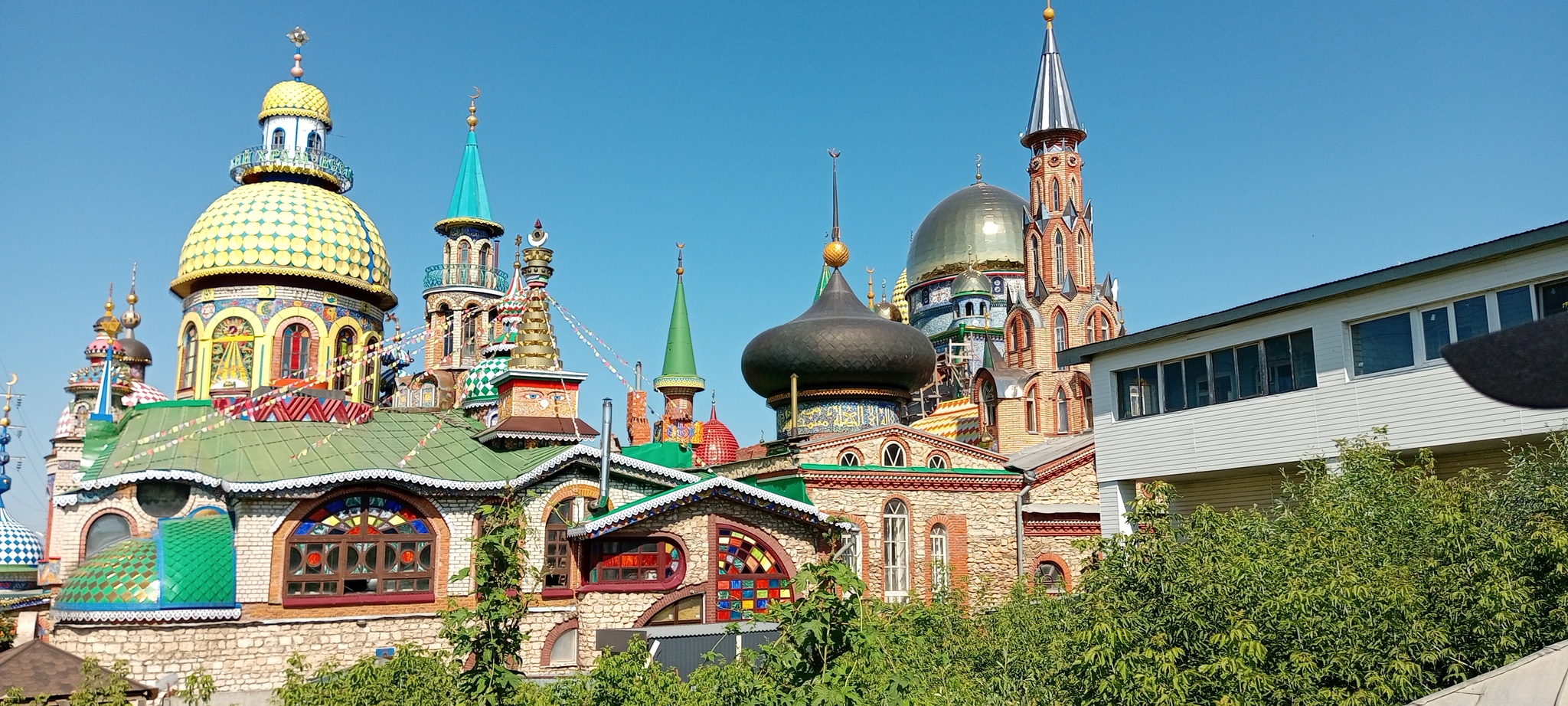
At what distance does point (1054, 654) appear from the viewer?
10.8m

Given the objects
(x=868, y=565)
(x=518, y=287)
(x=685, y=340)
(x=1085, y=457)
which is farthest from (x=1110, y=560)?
(x=685, y=340)

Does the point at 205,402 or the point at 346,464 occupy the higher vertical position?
the point at 205,402

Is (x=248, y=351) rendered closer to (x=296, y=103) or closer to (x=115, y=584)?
(x=296, y=103)

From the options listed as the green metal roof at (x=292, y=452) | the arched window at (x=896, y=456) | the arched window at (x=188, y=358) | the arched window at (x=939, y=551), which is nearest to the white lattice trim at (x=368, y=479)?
the green metal roof at (x=292, y=452)

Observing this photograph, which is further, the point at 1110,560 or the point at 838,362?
the point at 838,362

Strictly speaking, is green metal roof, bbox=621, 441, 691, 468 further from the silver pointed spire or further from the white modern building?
the silver pointed spire

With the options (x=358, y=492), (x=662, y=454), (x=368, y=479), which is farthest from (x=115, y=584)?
(x=662, y=454)

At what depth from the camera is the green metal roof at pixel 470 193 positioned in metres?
45.2

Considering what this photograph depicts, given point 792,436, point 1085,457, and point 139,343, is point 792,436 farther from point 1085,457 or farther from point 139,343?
point 139,343

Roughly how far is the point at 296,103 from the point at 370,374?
7.98 meters

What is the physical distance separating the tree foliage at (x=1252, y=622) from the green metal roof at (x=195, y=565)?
26.6ft

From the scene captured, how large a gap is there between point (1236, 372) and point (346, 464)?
14.1 metres

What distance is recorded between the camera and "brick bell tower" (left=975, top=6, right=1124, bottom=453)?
3647 cm

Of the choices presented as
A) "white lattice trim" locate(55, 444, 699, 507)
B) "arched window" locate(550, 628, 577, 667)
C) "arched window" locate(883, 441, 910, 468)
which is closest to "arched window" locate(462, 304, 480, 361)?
"arched window" locate(883, 441, 910, 468)
